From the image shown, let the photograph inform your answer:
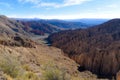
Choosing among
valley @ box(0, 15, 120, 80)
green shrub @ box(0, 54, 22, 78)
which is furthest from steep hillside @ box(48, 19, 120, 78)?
green shrub @ box(0, 54, 22, 78)

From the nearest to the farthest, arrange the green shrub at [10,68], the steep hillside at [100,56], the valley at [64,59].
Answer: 1. the green shrub at [10,68]
2. the valley at [64,59]
3. the steep hillside at [100,56]

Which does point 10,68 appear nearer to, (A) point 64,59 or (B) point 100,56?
(B) point 100,56

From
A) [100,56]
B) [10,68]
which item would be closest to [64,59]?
[100,56]

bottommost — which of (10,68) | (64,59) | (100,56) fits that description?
(64,59)

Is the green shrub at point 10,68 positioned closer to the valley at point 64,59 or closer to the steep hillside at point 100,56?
the valley at point 64,59

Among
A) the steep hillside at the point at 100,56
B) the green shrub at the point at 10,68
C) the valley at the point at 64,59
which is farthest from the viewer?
the steep hillside at the point at 100,56

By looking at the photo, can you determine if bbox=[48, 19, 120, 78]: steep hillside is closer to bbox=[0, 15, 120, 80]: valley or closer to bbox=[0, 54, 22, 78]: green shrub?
bbox=[0, 15, 120, 80]: valley

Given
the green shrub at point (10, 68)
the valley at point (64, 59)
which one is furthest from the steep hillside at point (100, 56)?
the green shrub at point (10, 68)

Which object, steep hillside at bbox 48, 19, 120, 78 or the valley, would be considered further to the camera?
steep hillside at bbox 48, 19, 120, 78

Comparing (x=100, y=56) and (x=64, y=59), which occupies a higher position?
(x=100, y=56)

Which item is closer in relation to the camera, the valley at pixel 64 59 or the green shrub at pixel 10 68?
the green shrub at pixel 10 68

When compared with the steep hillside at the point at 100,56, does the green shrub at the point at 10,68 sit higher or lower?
higher

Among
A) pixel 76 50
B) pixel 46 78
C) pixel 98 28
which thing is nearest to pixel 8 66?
pixel 46 78
